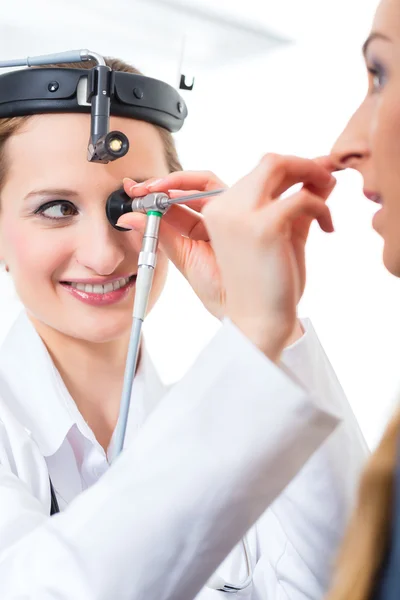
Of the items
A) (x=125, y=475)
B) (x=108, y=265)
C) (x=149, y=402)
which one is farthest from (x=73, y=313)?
(x=125, y=475)

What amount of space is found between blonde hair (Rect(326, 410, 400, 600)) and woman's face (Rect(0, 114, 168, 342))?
624 mm

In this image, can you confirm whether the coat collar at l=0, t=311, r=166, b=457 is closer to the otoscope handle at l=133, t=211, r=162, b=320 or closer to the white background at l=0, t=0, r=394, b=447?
the otoscope handle at l=133, t=211, r=162, b=320

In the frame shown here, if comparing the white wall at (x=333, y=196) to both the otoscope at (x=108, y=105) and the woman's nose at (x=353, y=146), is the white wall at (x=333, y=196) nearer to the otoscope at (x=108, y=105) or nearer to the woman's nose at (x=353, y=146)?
the otoscope at (x=108, y=105)

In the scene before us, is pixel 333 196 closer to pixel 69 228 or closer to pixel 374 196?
pixel 69 228

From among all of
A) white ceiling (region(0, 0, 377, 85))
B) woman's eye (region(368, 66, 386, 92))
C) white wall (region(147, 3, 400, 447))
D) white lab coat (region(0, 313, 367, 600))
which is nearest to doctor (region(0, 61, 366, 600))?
white lab coat (region(0, 313, 367, 600))

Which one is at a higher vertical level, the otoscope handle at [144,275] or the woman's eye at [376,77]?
the woman's eye at [376,77]

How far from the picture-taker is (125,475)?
0.69 metres

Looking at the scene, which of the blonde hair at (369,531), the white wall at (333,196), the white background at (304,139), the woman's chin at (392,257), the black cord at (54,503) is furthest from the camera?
the white wall at (333,196)

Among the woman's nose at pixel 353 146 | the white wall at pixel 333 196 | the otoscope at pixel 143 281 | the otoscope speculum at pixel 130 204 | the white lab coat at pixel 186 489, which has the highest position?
the white wall at pixel 333 196

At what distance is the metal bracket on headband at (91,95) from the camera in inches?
40.0

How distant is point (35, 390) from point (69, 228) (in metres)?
0.26

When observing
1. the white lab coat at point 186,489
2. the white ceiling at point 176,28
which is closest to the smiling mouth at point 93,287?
the white lab coat at point 186,489

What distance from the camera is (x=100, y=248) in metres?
1.11

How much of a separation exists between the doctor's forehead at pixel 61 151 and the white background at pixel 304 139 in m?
0.84
